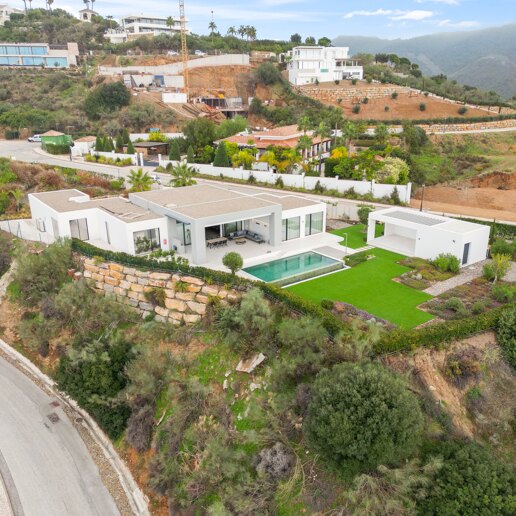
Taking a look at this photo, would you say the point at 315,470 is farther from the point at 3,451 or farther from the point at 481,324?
the point at 3,451

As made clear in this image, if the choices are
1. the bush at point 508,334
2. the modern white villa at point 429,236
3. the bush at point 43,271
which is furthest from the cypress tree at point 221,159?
the bush at point 508,334

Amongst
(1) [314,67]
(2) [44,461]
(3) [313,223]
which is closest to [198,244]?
(3) [313,223]

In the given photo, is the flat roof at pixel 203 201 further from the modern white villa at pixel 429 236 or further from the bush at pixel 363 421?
the bush at pixel 363 421

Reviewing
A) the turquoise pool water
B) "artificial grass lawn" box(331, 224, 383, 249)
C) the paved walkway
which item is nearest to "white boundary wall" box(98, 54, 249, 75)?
"artificial grass lawn" box(331, 224, 383, 249)

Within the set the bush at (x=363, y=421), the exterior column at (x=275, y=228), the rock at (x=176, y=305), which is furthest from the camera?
the exterior column at (x=275, y=228)

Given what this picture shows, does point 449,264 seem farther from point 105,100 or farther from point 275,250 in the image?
point 105,100

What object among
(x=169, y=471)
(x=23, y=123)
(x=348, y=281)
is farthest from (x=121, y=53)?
(x=169, y=471)

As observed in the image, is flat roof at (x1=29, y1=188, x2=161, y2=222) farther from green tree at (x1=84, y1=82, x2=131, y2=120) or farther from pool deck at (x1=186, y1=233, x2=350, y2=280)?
green tree at (x1=84, y1=82, x2=131, y2=120)
